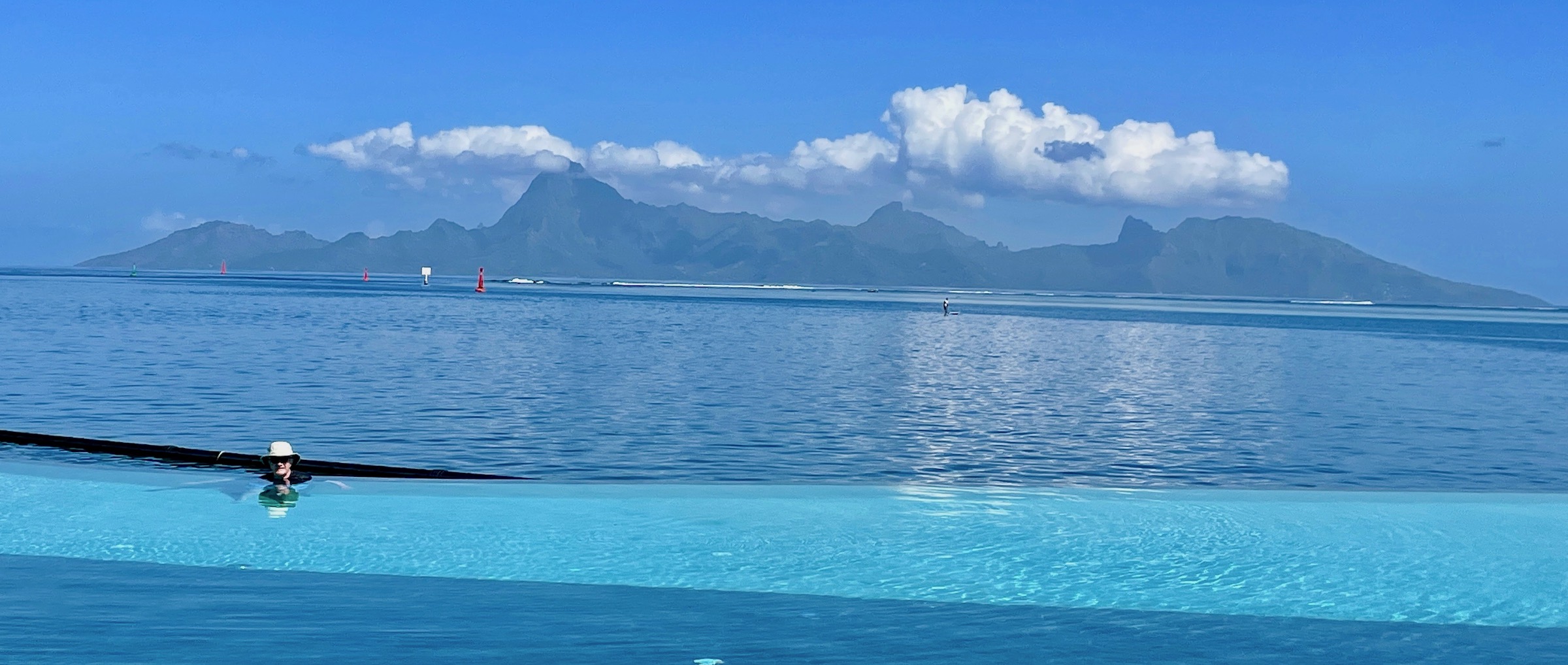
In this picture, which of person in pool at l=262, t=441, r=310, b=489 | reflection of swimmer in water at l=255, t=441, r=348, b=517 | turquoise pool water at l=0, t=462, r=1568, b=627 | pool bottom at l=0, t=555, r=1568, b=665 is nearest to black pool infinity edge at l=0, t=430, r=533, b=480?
person in pool at l=262, t=441, r=310, b=489

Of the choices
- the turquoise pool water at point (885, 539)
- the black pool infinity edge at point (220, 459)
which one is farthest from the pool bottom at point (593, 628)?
the black pool infinity edge at point (220, 459)

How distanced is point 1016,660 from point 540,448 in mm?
12090

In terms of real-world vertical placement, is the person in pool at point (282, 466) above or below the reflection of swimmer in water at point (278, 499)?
above

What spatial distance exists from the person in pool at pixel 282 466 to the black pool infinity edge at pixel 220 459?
0.21 meters

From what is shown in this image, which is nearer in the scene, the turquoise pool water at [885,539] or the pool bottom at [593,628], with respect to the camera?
the pool bottom at [593,628]

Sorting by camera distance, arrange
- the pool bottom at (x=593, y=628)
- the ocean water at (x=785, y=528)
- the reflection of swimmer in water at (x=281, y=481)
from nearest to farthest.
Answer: the pool bottom at (x=593, y=628)
the ocean water at (x=785, y=528)
the reflection of swimmer in water at (x=281, y=481)

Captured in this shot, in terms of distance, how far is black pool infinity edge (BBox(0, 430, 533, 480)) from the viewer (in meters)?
15.1

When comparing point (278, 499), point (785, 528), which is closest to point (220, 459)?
point (278, 499)

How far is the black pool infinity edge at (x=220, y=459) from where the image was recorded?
15.1m

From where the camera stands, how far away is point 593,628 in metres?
9.47

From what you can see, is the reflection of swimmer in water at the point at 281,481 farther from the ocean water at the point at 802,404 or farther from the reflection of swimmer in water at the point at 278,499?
the ocean water at the point at 802,404

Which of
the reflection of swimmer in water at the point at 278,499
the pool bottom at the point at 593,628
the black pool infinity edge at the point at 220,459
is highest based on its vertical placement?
the black pool infinity edge at the point at 220,459

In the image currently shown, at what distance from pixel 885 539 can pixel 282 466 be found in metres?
6.43

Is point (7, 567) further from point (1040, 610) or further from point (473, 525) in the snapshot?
point (1040, 610)
